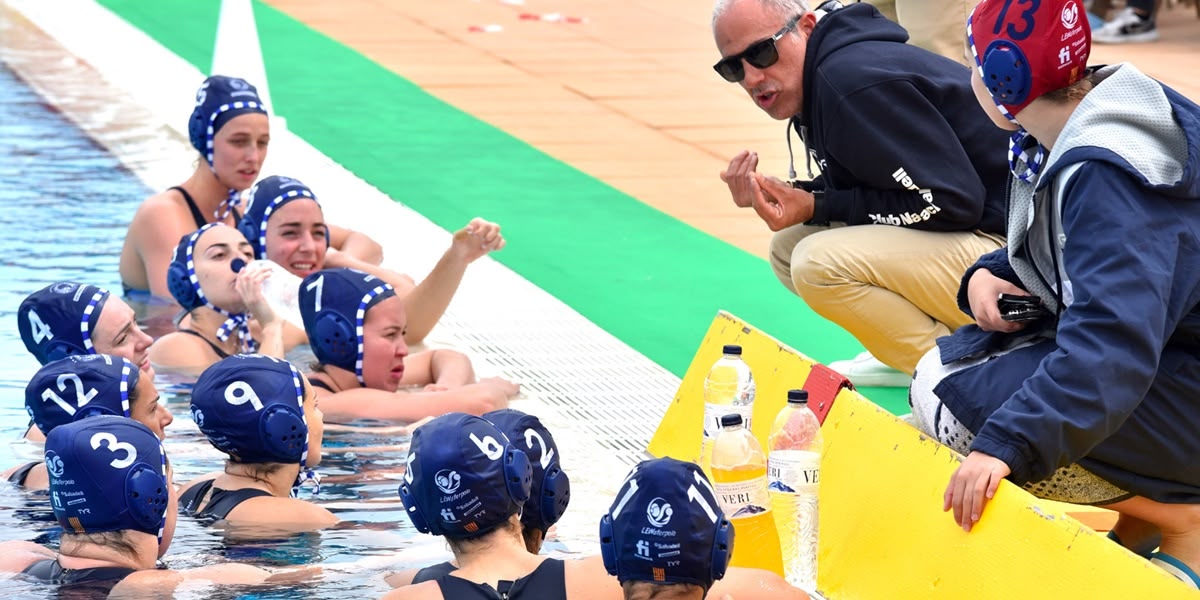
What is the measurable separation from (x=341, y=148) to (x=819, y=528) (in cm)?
709

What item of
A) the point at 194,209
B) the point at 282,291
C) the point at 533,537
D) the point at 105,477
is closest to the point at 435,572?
the point at 533,537

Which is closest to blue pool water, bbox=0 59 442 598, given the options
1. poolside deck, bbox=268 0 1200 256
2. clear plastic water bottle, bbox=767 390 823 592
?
clear plastic water bottle, bbox=767 390 823 592

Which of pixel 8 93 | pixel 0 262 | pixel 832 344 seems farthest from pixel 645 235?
pixel 8 93

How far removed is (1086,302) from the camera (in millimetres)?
3592

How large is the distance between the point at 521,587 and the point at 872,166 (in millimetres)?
2268

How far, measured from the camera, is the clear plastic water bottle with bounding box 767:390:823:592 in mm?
4566

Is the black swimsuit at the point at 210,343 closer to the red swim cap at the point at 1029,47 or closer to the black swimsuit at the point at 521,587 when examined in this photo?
the black swimsuit at the point at 521,587

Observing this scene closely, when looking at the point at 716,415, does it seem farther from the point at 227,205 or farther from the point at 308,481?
the point at 227,205

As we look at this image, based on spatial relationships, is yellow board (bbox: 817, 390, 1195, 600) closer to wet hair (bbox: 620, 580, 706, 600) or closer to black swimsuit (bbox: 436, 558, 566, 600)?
wet hair (bbox: 620, 580, 706, 600)

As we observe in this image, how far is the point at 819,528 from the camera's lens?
4707mm

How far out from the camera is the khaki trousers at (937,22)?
6.63m

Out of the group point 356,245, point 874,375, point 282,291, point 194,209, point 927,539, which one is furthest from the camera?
point 356,245

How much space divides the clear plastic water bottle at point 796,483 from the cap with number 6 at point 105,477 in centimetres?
172

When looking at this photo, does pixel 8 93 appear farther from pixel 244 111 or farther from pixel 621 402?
pixel 621 402
